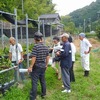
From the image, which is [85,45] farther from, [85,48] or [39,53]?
[39,53]

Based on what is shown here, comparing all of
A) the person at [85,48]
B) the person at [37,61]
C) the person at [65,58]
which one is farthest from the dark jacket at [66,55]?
the person at [85,48]

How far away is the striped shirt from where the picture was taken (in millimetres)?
6199

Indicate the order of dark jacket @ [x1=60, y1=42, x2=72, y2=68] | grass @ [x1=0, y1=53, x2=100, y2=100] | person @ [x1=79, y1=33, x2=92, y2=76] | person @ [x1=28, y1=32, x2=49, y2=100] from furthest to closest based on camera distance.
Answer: person @ [x1=79, y1=33, x2=92, y2=76] → dark jacket @ [x1=60, y1=42, x2=72, y2=68] → grass @ [x1=0, y1=53, x2=100, y2=100] → person @ [x1=28, y1=32, x2=49, y2=100]

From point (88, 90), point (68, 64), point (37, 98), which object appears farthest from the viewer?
point (88, 90)

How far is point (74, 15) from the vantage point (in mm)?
113250

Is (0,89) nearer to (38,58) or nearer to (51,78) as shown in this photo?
(38,58)

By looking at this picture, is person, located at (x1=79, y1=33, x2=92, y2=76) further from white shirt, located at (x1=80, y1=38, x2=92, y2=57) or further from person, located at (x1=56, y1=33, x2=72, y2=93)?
person, located at (x1=56, y1=33, x2=72, y2=93)

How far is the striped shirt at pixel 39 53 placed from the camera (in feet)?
20.3

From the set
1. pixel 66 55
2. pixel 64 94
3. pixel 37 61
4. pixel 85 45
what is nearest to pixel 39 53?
pixel 37 61

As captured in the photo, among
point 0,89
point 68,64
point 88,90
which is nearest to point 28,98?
point 0,89

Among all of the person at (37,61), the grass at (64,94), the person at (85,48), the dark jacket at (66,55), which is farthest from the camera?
the person at (85,48)

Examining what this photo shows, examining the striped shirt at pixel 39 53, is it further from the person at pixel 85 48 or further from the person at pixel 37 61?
the person at pixel 85 48

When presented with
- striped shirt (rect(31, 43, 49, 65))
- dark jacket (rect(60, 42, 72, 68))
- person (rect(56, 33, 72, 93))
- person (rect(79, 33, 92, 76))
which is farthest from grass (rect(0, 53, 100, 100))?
striped shirt (rect(31, 43, 49, 65))

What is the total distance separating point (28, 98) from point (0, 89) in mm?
749
